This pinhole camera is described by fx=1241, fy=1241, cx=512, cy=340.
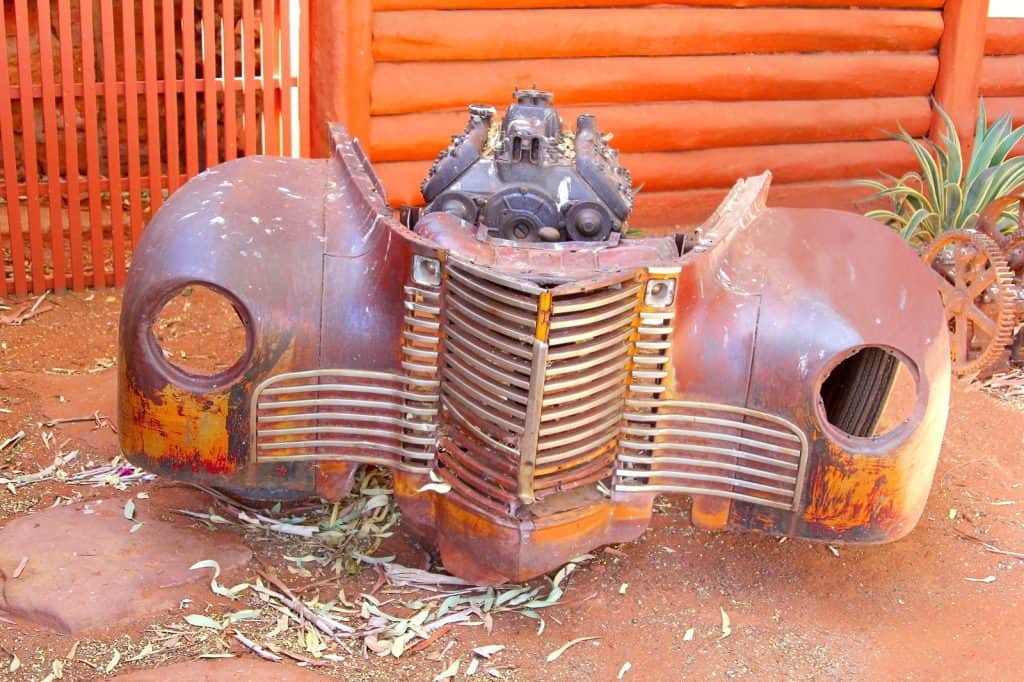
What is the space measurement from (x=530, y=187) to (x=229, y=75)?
2.79m

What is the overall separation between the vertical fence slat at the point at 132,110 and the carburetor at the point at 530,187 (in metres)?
2.29

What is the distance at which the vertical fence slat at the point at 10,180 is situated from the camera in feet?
20.4

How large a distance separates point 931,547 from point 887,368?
0.79m

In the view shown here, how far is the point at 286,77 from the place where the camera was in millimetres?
6848

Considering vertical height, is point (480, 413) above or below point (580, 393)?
below

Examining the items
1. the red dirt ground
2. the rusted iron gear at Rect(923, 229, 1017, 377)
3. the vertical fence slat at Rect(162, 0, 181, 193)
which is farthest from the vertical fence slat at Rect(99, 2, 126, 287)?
the rusted iron gear at Rect(923, 229, 1017, 377)

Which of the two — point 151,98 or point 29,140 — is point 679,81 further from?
point 29,140

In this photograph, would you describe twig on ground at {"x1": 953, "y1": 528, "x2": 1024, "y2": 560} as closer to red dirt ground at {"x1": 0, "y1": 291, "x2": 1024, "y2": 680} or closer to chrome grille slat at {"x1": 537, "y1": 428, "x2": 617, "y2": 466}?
red dirt ground at {"x1": 0, "y1": 291, "x2": 1024, "y2": 680}

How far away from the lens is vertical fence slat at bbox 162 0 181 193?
6493 mm

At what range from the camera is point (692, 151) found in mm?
8492

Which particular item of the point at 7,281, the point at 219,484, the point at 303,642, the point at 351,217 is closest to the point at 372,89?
the point at 7,281

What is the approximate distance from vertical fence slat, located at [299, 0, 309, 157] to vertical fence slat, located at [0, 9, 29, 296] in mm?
1499

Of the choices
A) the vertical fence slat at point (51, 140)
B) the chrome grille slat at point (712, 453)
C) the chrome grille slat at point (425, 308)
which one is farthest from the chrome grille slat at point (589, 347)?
the vertical fence slat at point (51, 140)

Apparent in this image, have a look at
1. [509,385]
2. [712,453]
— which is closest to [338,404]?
[509,385]
